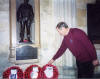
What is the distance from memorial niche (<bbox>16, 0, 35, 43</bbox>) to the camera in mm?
3164

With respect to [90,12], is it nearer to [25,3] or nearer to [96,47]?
[96,47]

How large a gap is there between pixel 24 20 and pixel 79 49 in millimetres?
1172

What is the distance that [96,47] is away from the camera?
10.9 ft

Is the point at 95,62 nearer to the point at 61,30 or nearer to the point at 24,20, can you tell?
the point at 61,30

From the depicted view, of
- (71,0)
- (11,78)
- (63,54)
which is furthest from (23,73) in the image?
(71,0)

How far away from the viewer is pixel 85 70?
124 inches

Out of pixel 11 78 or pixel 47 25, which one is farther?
pixel 47 25

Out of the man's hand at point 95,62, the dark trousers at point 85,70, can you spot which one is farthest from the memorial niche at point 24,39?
the man's hand at point 95,62

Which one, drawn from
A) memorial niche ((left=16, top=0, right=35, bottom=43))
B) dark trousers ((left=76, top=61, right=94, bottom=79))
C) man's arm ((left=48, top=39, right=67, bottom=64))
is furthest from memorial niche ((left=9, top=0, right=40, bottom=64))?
dark trousers ((left=76, top=61, right=94, bottom=79))

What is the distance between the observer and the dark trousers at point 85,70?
3.14 meters

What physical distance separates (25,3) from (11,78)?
4.63 feet

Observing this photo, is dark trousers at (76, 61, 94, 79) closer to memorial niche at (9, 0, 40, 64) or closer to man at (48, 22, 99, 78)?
man at (48, 22, 99, 78)

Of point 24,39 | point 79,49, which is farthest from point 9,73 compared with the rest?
point 79,49

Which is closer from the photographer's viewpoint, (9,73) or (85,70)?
(9,73)
